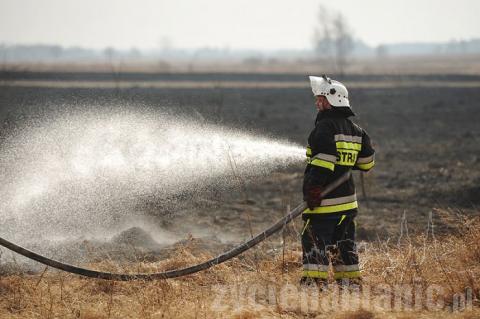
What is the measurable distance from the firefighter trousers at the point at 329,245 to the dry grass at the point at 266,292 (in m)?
0.19

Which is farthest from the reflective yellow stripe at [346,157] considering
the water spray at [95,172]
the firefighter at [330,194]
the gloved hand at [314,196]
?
the water spray at [95,172]

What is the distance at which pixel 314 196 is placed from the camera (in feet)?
A: 16.8

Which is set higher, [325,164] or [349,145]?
[349,145]

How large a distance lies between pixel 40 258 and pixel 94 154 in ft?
11.9

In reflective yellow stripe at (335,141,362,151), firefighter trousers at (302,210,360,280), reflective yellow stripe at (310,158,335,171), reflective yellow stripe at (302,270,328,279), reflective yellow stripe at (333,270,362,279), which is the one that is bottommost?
reflective yellow stripe at (333,270,362,279)

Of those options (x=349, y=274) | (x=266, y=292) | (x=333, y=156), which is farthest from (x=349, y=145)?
(x=266, y=292)

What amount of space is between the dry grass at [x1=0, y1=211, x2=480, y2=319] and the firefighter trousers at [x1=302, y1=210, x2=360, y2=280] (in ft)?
0.61

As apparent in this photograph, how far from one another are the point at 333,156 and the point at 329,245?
740mm

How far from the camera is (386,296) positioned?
17.1ft

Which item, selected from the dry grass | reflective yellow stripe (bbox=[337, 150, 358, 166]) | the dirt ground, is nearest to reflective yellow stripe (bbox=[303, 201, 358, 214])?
reflective yellow stripe (bbox=[337, 150, 358, 166])

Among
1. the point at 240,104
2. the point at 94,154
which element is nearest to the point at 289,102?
the point at 240,104

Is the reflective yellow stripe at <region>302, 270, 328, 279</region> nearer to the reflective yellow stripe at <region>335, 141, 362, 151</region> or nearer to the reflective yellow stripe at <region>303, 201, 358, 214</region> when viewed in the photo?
the reflective yellow stripe at <region>303, 201, 358, 214</region>

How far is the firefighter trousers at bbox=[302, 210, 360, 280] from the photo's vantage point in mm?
5191

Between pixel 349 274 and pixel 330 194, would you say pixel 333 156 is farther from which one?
pixel 349 274
